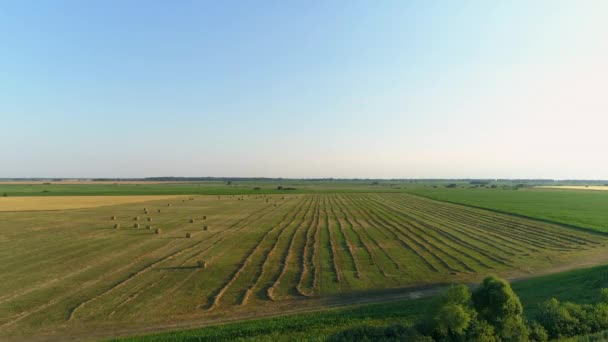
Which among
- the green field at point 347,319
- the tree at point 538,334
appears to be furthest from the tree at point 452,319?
the tree at point 538,334

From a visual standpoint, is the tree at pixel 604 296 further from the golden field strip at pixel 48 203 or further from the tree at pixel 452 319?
the golden field strip at pixel 48 203

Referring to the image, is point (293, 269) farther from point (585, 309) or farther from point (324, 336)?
point (585, 309)

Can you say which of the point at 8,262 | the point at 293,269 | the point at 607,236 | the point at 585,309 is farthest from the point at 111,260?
the point at 607,236

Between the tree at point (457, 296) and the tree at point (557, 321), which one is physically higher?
the tree at point (457, 296)

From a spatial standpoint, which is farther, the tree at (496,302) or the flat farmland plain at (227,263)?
the flat farmland plain at (227,263)

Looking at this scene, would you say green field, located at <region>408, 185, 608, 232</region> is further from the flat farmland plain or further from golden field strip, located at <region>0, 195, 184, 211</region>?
golden field strip, located at <region>0, 195, 184, 211</region>

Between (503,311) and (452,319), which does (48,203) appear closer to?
(452,319)

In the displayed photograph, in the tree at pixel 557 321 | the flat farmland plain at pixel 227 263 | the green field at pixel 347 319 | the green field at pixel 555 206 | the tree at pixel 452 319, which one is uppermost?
the tree at pixel 452 319
